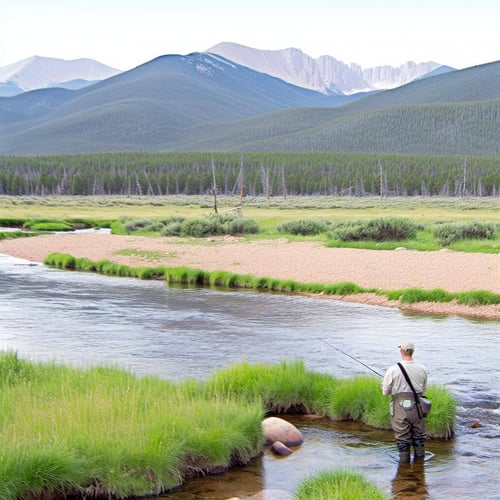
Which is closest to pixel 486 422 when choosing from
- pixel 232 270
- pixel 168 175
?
pixel 232 270

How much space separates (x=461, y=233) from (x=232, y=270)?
46.5 feet

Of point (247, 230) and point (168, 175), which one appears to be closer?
point (247, 230)

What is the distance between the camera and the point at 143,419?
1147 cm

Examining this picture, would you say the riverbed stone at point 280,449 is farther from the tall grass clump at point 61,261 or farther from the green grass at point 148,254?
the tall grass clump at point 61,261

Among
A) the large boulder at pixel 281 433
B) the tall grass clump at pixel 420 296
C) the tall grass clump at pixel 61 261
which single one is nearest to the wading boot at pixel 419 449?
the large boulder at pixel 281 433

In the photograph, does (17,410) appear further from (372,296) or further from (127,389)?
(372,296)

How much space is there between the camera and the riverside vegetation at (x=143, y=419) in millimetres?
10156

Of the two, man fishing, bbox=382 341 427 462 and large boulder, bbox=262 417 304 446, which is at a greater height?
man fishing, bbox=382 341 427 462

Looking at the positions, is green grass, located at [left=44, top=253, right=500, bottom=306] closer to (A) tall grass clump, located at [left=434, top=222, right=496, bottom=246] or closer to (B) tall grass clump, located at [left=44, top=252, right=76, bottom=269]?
(B) tall grass clump, located at [left=44, top=252, right=76, bottom=269]

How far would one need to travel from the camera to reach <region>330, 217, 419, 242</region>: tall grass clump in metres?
44.5

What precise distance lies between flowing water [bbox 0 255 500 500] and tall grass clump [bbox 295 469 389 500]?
61cm

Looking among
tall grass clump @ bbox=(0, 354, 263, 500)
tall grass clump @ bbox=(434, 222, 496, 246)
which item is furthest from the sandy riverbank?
tall grass clump @ bbox=(0, 354, 263, 500)

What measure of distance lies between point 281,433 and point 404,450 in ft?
6.48

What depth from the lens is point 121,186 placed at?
169625mm
